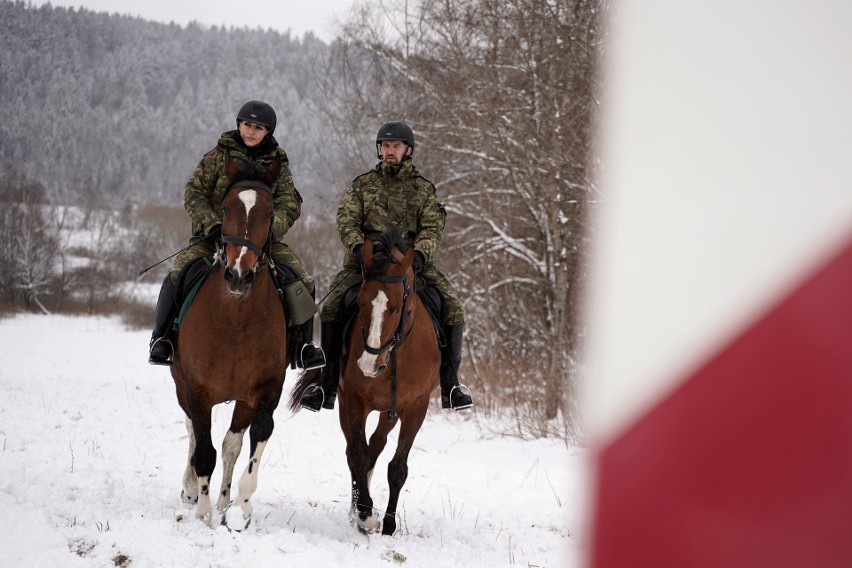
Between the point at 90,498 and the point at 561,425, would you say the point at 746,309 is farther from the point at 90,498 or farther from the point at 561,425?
the point at 561,425

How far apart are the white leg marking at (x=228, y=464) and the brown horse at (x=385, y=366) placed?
0.93 metres

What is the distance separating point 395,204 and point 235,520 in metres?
3.00

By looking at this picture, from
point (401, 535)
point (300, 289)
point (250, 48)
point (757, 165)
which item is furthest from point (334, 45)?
point (250, 48)

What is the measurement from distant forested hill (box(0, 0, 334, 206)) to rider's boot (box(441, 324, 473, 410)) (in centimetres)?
6463

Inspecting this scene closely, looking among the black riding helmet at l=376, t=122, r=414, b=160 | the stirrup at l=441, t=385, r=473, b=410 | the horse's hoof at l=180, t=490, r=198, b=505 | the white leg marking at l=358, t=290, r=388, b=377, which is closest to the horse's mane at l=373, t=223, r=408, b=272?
the white leg marking at l=358, t=290, r=388, b=377

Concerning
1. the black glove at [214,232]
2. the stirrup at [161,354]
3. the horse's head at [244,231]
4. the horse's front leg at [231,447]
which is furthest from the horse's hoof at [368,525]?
Answer: the black glove at [214,232]

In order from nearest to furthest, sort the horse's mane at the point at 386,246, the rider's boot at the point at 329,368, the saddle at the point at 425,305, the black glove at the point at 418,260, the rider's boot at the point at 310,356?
the horse's mane at the point at 386,246
the black glove at the point at 418,260
the rider's boot at the point at 310,356
the saddle at the point at 425,305
the rider's boot at the point at 329,368

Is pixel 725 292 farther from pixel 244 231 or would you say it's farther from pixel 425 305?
pixel 425 305

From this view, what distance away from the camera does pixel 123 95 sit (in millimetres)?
136250

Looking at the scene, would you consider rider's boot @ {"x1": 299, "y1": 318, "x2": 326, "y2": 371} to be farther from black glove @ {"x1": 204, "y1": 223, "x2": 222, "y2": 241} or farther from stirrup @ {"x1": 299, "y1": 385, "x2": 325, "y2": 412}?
black glove @ {"x1": 204, "y1": 223, "x2": 222, "y2": 241}

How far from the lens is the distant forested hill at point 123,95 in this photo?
91375 millimetres

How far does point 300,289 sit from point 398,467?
5.80 ft

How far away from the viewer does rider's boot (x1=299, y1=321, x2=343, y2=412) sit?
250 inches

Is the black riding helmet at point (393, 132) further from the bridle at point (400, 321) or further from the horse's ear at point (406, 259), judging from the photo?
the bridle at point (400, 321)
